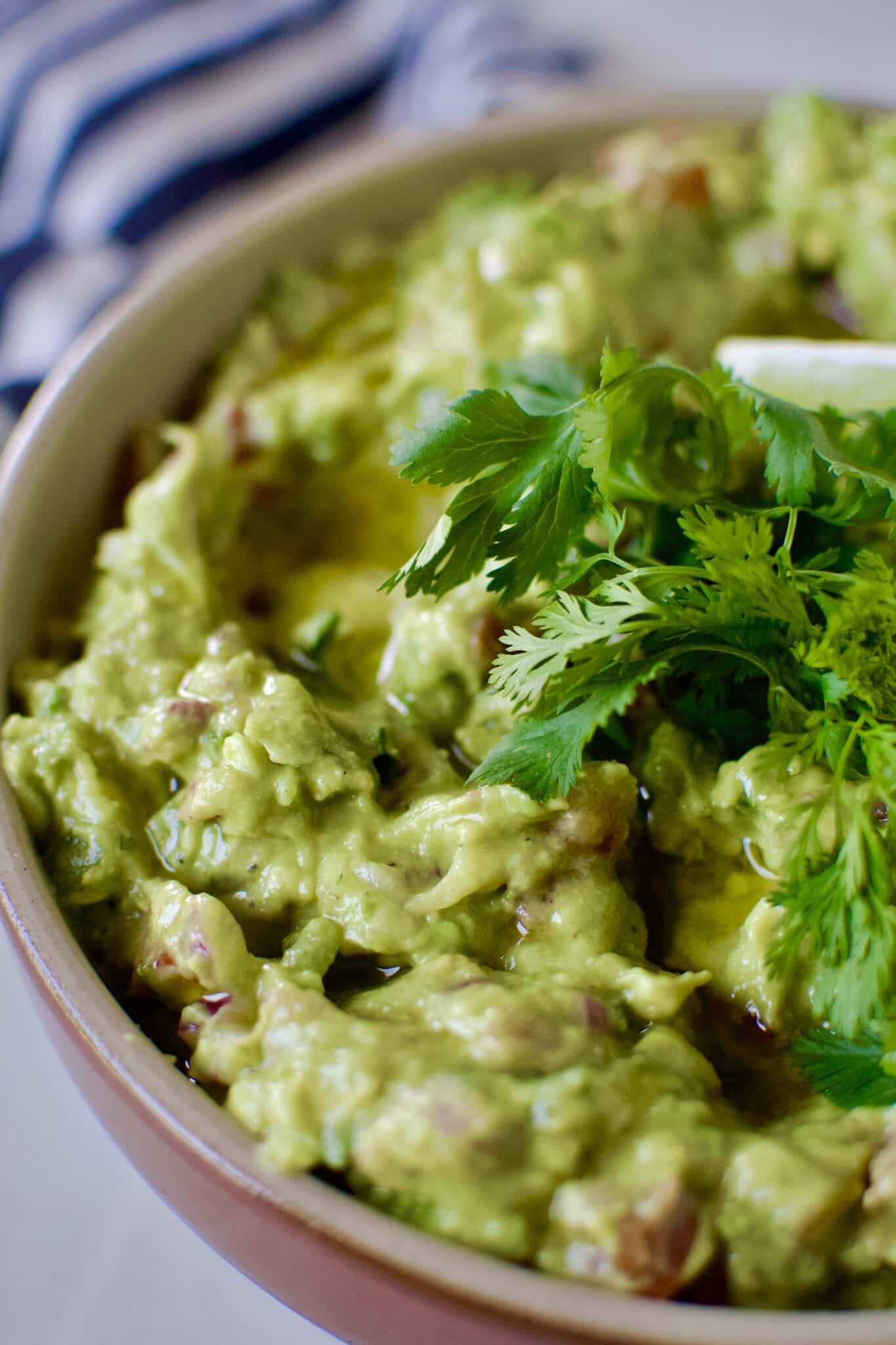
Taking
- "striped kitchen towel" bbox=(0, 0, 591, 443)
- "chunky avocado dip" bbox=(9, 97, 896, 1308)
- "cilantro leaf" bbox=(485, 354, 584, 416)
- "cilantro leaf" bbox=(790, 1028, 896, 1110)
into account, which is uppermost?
"striped kitchen towel" bbox=(0, 0, 591, 443)

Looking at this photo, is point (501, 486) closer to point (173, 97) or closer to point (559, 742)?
point (559, 742)

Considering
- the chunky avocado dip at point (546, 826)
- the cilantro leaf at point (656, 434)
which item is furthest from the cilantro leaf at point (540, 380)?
the cilantro leaf at point (656, 434)

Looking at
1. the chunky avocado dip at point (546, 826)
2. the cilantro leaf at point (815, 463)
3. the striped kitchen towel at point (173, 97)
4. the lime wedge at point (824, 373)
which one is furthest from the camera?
the striped kitchen towel at point (173, 97)

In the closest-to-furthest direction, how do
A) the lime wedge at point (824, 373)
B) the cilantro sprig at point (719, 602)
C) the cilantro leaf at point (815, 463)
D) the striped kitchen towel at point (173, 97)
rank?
the cilantro sprig at point (719, 602)
the cilantro leaf at point (815, 463)
the lime wedge at point (824, 373)
the striped kitchen towel at point (173, 97)

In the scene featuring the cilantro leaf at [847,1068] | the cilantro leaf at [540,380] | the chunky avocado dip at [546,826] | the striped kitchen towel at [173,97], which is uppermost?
the striped kitchen towel at [173,97]

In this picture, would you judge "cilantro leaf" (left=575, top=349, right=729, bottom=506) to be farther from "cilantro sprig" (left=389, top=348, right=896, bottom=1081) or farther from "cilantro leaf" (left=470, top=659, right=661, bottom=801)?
"cilantro leaf" (left=470, top=659, right=661, bottom=801)

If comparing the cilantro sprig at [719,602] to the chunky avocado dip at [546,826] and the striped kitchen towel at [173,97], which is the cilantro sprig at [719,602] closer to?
the chunky avocado dip at [546,826]

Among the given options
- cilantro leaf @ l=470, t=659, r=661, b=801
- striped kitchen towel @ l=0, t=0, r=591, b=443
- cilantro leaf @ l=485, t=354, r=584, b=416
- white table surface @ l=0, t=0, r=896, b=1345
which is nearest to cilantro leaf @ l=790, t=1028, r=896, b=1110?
cilantro leaf @ l=470, t=659, r=661, b=801
